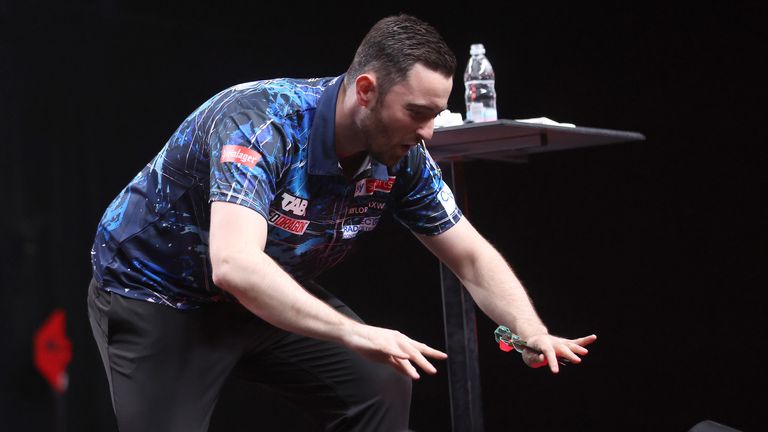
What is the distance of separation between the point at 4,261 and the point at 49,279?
14 centimetres

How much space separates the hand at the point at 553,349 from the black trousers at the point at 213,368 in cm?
38

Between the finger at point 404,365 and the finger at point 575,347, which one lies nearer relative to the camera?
the finger at point 404,365

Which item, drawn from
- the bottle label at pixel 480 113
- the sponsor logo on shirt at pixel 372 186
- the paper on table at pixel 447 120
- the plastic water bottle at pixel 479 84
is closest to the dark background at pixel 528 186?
the plastic water bottle at pixel 479 84

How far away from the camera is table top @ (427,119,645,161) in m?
1.91

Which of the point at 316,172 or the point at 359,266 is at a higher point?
the point at 316,172

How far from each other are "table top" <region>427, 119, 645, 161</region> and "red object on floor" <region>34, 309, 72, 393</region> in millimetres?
1353

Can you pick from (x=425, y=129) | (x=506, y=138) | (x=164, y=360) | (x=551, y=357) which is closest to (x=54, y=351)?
(x=164, y=360)

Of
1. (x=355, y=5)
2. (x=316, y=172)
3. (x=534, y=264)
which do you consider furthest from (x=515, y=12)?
(x=316, y=172)

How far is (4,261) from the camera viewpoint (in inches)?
109

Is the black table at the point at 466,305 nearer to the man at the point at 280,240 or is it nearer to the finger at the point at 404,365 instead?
the man at the point at 280,240

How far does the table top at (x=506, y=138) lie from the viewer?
191cm

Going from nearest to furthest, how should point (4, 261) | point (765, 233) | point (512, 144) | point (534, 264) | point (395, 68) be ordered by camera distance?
point (395, 68), point (512, 144), point (4, 261), point (765, 233), point (534, 264)

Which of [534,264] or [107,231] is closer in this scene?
[107,231]

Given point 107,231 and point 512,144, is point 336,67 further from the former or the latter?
point 107,231
